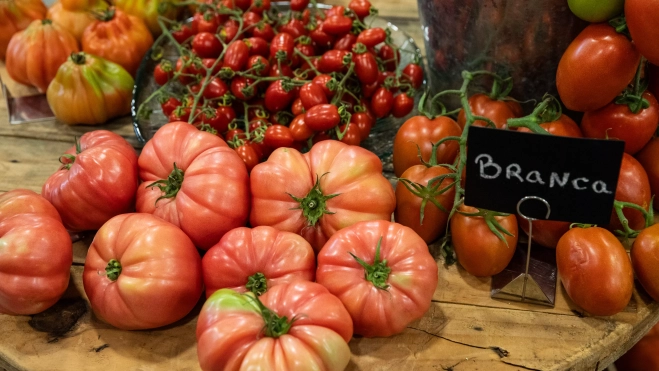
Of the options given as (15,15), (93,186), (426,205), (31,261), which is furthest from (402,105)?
(15,15)

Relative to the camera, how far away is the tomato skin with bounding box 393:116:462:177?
43.2 inches

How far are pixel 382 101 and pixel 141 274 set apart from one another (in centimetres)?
62

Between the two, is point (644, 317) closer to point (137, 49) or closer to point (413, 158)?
point (413, 158)

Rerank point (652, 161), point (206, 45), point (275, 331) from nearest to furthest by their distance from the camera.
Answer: point (275, 331)
point (652, 161)
point (206, 45)

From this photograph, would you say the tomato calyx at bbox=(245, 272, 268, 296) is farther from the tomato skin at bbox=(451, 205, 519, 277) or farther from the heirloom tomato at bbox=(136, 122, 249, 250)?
the tomato skin at bbox=(451, 205, 519, 277)

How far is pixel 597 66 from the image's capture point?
36.9 inches

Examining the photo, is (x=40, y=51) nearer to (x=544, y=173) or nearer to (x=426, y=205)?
(x=426, y=205)

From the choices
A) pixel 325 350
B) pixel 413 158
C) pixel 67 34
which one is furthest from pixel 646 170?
pixel 67 34

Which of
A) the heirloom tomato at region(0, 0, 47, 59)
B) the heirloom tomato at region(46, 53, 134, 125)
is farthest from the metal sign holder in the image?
the heirloom tomato at region(0, 0, 47, 59)

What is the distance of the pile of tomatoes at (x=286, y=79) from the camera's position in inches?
45.6

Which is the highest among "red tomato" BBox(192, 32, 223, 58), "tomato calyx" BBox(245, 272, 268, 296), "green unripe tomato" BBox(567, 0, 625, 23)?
"green unripe tomato" BBox(567, 0, 625, 23)

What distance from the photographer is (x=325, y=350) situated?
76 centimetres

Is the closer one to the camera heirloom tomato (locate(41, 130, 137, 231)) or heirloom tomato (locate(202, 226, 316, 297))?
heirloom tomato (locate(202, 226, 316, 297))

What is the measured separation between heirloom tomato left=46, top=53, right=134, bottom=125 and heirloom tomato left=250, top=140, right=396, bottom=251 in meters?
0.59
